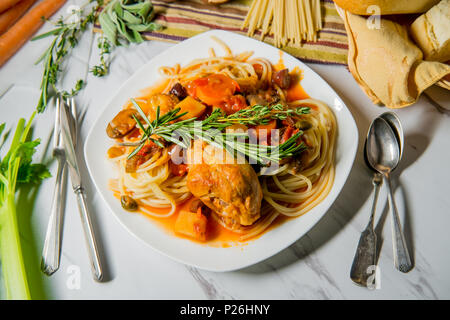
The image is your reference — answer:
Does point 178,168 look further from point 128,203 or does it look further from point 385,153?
point 385,153

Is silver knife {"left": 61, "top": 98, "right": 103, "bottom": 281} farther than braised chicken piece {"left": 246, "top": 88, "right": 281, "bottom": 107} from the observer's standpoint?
No

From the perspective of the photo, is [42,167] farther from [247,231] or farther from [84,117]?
[247,231]

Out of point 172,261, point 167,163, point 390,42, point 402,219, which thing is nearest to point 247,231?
point 172,261

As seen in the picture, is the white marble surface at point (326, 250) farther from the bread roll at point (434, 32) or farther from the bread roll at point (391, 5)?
the bread roll at point (391, 5)

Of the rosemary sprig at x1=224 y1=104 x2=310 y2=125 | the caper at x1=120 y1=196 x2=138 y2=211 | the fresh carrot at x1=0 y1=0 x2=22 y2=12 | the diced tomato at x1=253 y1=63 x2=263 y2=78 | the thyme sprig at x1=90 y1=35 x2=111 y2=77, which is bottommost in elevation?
the caper at x1=120 y1=196 x2=138 y2=211

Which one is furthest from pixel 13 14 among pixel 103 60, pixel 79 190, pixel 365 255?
pixel 365 255

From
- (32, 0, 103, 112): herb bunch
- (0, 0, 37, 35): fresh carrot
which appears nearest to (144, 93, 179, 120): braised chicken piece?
(32, 0, 103, 112): herb bunch

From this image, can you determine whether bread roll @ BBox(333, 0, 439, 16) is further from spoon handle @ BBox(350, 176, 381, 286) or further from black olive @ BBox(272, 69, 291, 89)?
spoon handle @ BBox(350, 176, 381, 286)
